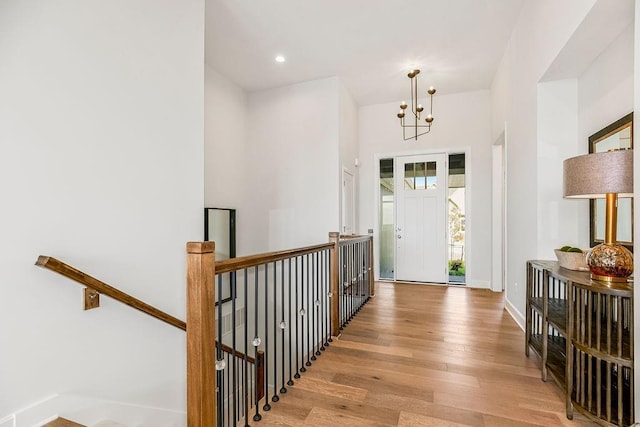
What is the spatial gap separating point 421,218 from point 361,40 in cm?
305

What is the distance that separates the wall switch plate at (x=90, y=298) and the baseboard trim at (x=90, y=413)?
50 centimetres

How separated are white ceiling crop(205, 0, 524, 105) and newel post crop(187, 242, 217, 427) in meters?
2.81

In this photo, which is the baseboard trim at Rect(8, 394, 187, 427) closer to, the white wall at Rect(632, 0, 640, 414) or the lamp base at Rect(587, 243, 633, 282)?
the white wall at Rect(632, 0, 640, 414)

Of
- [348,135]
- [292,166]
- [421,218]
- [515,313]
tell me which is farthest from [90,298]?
[421,218]

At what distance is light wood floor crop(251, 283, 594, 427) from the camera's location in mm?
1767

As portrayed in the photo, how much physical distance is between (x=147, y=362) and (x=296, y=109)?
3.75 meters

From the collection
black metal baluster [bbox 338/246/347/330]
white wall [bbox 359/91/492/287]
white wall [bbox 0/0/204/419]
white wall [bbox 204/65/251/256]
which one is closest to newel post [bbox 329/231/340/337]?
black metal baluster [bbox 338/246/347/330]

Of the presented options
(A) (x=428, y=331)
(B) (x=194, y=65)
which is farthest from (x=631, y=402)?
(B) (x=194, y=65)

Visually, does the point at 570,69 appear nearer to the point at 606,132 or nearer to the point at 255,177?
the point at 606,132

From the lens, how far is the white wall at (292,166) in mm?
4465

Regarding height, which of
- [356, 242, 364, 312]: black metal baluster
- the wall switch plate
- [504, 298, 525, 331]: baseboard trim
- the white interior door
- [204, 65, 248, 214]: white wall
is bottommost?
[504, 298, 525, 331]: baseboard trim

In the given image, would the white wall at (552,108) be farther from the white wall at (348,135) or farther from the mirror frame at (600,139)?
the white wall at (348,135)

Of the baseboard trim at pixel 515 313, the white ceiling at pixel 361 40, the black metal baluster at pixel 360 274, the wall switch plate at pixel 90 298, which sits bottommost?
the baseboard trim at pixel 515 313

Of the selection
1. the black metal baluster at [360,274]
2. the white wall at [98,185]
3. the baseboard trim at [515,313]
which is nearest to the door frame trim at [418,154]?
the baseboard trim at [515,313]
